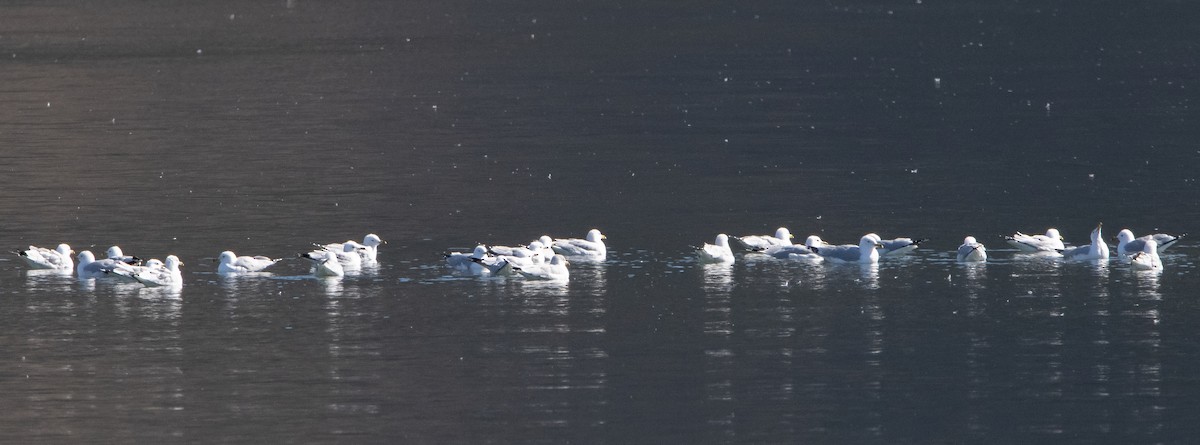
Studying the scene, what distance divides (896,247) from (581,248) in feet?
17.4

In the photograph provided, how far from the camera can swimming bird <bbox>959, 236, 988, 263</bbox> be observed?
31.6 meters

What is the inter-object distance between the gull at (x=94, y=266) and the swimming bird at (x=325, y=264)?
2.89 metres

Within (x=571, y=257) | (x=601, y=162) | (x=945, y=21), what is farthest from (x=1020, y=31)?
(x=571, y=257)

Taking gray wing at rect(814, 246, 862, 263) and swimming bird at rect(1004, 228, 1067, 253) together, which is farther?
swimming bird at rect(1004, 228, 1067, 253)

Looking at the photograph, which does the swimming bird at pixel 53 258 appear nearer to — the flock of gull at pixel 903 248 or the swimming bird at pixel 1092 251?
the flock of gull at pixel 903 248

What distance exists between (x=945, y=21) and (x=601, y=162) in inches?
2344

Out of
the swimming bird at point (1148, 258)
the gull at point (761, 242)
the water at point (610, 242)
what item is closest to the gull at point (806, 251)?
the gull at point (761, 242)

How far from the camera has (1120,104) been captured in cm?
5841

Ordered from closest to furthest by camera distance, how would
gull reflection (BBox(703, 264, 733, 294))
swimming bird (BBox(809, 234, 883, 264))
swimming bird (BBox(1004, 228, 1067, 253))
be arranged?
1. gull reflection (BBox(703, 264, 733, 294))
2. swimming bird (BBox(809, 234, 883, 264))
3. swimming bird (BBox(1004, 228, 1067, 253))

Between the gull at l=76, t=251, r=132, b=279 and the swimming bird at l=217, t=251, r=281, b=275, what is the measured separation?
4.81 feet

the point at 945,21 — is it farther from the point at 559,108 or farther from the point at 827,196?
the point at 827,196

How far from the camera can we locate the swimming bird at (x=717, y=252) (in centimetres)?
3212

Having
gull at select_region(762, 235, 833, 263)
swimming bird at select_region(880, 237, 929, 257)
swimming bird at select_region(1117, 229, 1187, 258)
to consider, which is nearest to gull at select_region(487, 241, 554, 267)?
gull at select_region(762, 235, 833, 263)

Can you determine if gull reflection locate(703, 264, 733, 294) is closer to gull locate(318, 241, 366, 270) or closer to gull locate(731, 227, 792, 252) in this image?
gull locate(731, 227, 792, 252)
